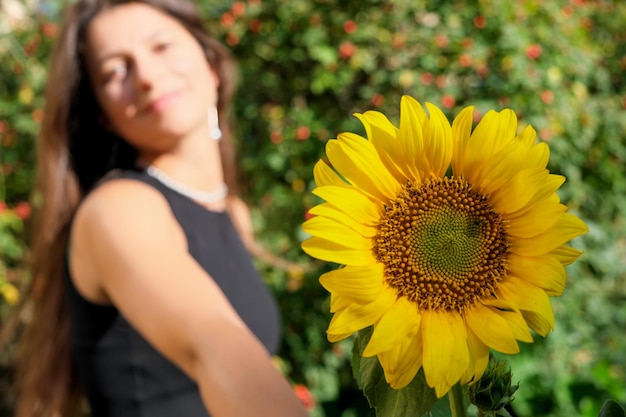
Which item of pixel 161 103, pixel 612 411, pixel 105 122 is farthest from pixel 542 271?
pixel 105 122

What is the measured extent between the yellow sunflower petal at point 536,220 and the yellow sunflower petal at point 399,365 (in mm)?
121

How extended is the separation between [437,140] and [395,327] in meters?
0.14

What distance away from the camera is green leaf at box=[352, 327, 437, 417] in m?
0.45

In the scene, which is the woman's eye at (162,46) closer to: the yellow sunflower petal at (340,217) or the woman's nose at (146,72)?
the woman's nose at (146,72)

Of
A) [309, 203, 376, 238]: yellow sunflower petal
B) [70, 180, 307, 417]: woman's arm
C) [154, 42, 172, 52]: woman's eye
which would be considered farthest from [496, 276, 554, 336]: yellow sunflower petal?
[154, 42, 172, 52]: woman's eye

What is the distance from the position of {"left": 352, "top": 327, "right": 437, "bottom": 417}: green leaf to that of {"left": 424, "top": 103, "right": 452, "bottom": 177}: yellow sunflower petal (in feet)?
0.45

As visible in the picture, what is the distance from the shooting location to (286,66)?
2.86 metres

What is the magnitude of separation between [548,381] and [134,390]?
1.30 m

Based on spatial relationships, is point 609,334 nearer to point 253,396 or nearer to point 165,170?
point 165,170

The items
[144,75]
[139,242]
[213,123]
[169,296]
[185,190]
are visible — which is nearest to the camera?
[169,296]

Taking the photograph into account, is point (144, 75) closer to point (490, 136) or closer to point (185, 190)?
point (185, 190)

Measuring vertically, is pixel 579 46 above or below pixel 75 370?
above

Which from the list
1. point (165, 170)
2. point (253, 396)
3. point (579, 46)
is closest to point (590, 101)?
point (579, 46)

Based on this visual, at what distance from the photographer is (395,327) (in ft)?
1.45
